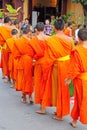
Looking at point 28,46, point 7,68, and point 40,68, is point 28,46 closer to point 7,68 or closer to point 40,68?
point 40,68

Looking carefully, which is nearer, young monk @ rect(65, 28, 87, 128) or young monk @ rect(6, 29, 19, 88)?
young monk @ rect(65, 28, 87, 128)

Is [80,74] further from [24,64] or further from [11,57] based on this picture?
[11,57]

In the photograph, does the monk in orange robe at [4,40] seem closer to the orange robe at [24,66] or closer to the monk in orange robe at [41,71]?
the orange robe at [24,66]

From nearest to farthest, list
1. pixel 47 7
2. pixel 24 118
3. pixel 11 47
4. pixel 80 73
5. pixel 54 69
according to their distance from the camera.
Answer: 1. pixel 80 73
2. pixel 54 69
3. pixel 24 118
4. pixel 11 47
5. pixel 47 7

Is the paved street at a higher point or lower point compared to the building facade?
lower

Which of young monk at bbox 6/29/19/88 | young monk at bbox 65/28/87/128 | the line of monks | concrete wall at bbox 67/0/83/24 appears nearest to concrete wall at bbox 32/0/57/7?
concrete wall at bbox 67/0/83/24

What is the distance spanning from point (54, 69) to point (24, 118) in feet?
3.22

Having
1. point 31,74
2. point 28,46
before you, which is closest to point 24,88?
point 31,74

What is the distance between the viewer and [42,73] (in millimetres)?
6895

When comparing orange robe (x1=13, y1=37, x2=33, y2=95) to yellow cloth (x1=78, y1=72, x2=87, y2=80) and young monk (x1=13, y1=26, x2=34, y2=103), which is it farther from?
yellow cloth (x1=78, y1=72, x2=87, y2=80)

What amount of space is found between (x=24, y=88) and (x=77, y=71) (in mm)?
2064

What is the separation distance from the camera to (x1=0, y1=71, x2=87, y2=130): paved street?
6.28 metres

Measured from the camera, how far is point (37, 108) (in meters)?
7.41

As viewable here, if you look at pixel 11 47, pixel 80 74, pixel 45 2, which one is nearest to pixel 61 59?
pixel 80 74
